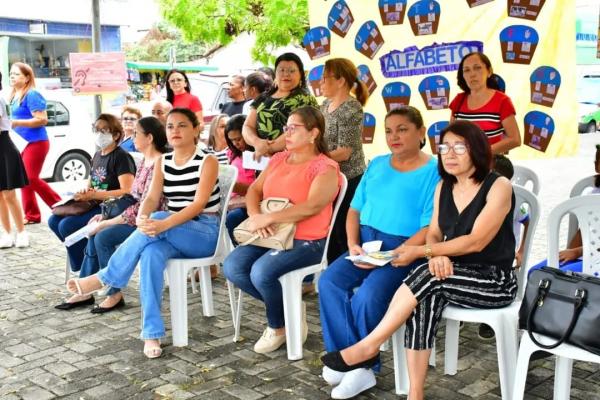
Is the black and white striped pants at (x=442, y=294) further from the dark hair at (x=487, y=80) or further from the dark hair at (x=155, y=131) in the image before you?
the dark hair at (x=155, y=131)

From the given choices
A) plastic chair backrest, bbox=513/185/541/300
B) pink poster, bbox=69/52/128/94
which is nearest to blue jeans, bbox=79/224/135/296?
plastic chair backrest, bbox=513/185/541/300

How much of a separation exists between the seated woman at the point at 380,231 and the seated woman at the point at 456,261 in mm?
149

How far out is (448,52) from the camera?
545 centimetres

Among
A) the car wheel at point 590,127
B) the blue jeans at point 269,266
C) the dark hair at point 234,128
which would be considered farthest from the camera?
the car wheel at point 590,127

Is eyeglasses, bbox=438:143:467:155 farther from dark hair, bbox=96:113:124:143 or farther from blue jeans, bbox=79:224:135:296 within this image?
dark hair, bbox=96:113:124:143

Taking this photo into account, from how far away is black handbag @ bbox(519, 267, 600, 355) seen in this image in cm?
259

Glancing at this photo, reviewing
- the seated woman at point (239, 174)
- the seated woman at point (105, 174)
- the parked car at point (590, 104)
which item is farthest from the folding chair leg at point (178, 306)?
the parked car at point (590, 104)

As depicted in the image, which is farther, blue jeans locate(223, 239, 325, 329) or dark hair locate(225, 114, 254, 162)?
dark hair locate(225, 114, 254, 162)

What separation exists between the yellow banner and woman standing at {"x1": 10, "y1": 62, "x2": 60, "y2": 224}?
3.11m

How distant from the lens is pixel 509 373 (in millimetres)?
3145

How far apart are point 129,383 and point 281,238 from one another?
1133mm

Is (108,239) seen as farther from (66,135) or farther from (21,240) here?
(66,135)

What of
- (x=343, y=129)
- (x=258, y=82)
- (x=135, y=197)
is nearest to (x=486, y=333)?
(x=343, y=129)

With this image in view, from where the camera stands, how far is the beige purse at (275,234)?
3883 mm
